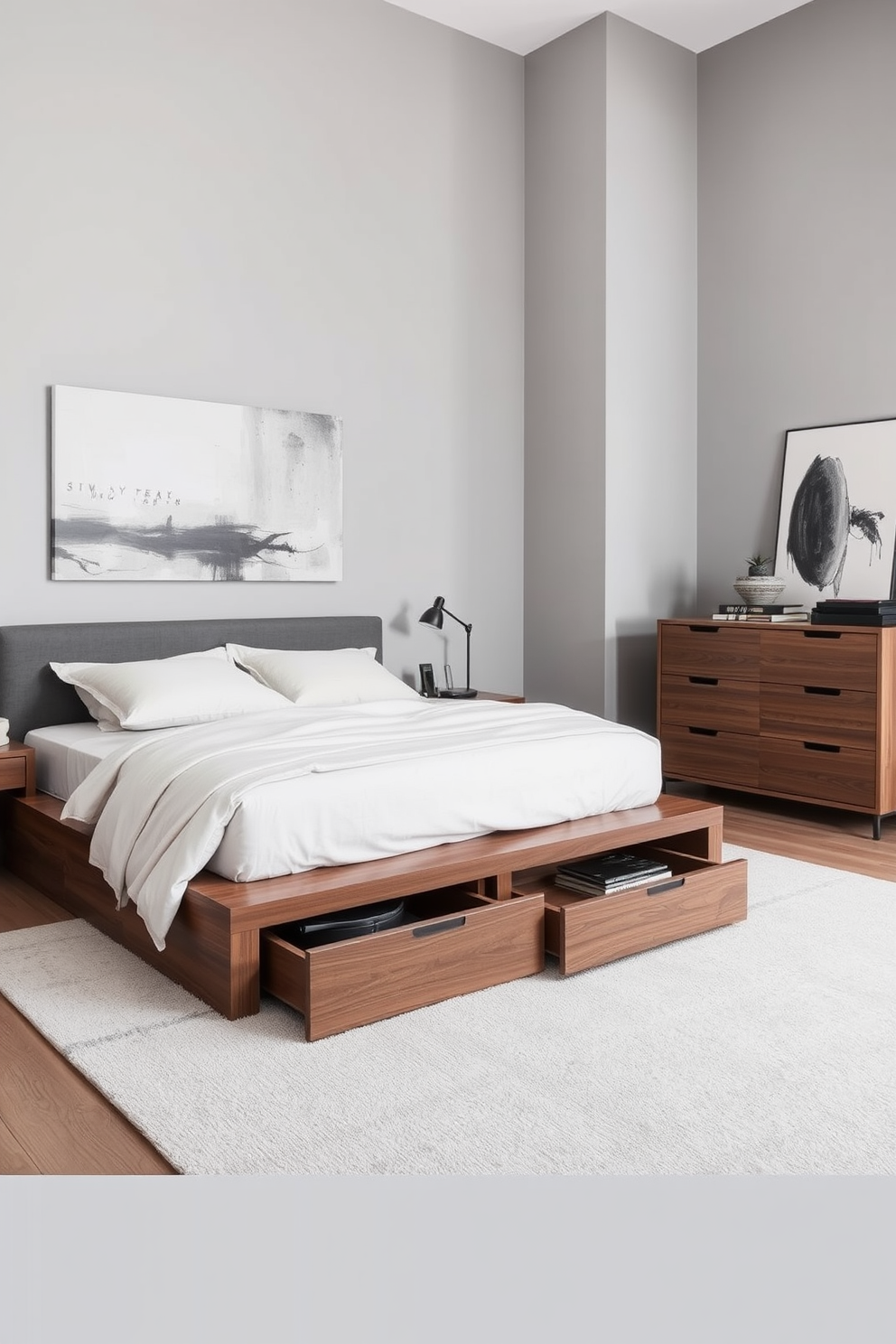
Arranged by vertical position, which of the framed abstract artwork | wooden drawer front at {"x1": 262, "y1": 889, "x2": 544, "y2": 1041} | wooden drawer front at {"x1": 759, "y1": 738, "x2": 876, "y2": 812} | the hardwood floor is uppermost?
the framed abstract artwork

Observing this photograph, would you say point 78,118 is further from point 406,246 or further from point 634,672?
point 634,672

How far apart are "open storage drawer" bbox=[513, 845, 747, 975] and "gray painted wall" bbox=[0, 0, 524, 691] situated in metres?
2.13

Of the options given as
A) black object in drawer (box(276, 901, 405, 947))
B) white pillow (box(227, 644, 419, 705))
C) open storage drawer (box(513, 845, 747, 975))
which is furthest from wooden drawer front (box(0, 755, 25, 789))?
open storage drawer (box(513, 845, 747, 975))

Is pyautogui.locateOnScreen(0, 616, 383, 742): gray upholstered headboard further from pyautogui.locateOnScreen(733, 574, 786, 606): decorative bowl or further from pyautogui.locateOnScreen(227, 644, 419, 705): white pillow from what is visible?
pyautogui.locateOnScreen(733, 574, 786, 606): decorative bowl

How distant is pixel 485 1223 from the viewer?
0.56 metres

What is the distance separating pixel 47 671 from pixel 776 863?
2.63 meters

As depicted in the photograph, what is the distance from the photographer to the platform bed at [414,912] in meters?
2.27

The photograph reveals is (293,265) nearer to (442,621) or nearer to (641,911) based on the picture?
(442,621)

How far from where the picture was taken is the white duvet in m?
2.40

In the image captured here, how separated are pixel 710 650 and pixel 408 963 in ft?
8.83

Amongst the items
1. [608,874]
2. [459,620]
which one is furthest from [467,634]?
[608,874]

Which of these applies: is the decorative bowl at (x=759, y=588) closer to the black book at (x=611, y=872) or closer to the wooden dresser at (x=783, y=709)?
the wooden dresser at (x=783, y=709)

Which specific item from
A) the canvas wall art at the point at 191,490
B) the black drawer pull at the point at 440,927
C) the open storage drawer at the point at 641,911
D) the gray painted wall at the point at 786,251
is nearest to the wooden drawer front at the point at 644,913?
the open storage drawer at the point at 641,911

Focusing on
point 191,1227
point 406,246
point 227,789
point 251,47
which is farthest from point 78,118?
point 191,1227
